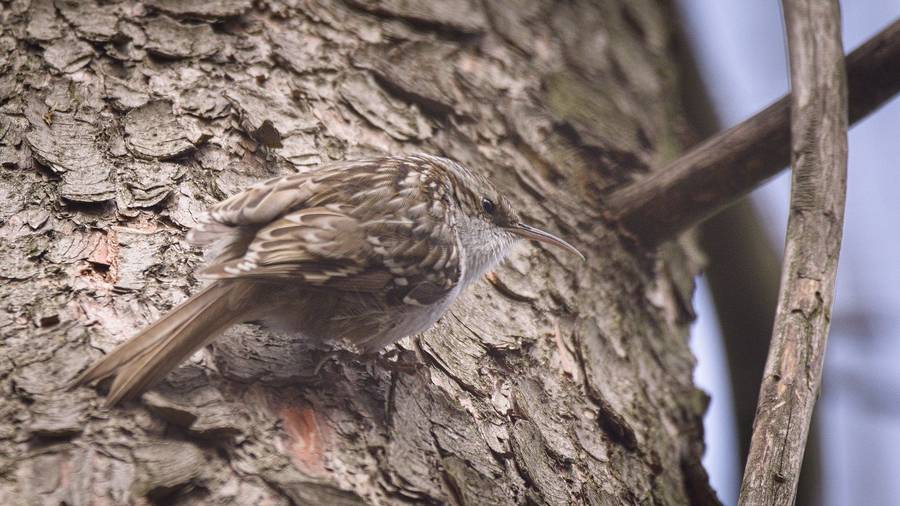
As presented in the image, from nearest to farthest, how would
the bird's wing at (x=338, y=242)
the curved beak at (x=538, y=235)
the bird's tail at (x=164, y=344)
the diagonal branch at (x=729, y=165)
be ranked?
the bird's tail at (x=164, y=344), the bird's wing at (x=338, y=242), the curved beak at (x=538, y=235), the diagonal branch at (x=729, y=165)

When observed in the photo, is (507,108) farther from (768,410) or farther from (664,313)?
(768,410)

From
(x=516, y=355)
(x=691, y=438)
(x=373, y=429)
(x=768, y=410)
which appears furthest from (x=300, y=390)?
(x=691, y=438)

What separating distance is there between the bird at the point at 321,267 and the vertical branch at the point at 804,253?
80 centimetres

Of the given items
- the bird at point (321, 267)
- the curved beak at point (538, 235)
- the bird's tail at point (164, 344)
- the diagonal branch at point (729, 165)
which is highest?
the diagonal branch at point (729, 165)

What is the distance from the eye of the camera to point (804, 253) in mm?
2111

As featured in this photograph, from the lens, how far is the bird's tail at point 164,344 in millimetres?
1523

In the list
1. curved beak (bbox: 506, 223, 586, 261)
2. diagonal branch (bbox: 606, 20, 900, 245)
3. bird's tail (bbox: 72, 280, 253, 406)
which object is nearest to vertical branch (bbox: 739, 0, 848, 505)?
diagonal branch (bbox: 606, 20, 900, 245)

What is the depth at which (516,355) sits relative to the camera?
2.18 m

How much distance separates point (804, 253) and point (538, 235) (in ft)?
2.40

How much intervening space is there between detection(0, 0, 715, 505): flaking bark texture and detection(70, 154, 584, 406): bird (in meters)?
0.08

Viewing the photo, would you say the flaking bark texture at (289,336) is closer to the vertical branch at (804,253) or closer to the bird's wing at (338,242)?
the bird's wing at (338,242)

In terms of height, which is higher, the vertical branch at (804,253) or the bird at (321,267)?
the vertical branch at (804,253)

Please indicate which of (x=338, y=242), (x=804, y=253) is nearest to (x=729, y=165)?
(x=804, y=253)

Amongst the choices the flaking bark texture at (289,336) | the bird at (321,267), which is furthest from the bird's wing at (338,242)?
the flaking bark texture at (289,336)
